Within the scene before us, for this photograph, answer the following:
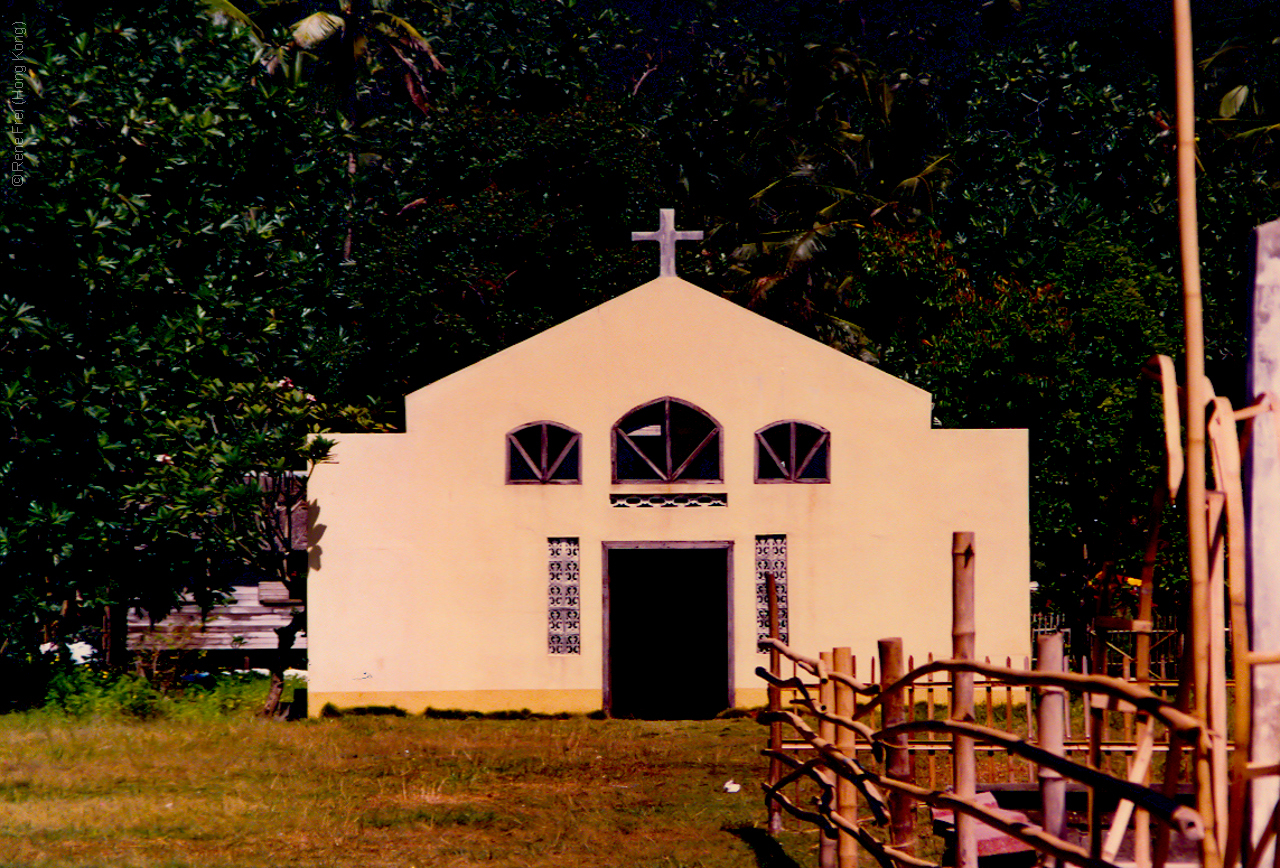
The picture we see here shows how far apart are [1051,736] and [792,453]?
13.6m

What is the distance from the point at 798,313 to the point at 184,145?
42.0 feet

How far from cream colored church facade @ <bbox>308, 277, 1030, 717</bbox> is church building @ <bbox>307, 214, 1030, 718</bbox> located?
0.09ft

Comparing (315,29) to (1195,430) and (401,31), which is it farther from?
(1195,430)

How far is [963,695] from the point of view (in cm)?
789

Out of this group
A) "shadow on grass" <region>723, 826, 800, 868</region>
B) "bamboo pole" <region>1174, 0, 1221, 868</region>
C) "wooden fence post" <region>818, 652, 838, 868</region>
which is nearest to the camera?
"bamboo pole" <region>1174, 0, 1221, 868</region>

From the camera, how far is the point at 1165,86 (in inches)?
1195

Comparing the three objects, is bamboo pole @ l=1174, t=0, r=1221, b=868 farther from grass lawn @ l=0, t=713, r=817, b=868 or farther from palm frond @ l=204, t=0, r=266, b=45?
palm frond @ l=204, t=0, r=266, b=45

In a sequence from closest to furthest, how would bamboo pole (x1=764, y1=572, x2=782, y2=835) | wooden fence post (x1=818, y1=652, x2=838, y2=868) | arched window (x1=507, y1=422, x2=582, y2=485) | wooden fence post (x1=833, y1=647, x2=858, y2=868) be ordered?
wooden fence post (x1=833, y1=647, x2=858, y2=868), wooden fence post (x1=818, y1=652, x2=838, y2=868), bamboo pole (x1=764, y1=572, x2=782, y2=835), arched window (x1=507, y1=422, x2=582, y2=485)

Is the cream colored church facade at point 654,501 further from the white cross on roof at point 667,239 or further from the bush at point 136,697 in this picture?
the bush at point 136,697

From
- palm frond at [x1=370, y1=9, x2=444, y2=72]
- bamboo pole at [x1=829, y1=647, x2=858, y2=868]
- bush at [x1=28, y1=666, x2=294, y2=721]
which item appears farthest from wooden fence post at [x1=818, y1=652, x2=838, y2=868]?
palm frond at [x1=370, y1=9, x2=444, y2=72]

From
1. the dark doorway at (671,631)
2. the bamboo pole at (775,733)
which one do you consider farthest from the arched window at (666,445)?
the bamboo pole at (775,733)

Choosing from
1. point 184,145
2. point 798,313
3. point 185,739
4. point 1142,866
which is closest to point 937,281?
point 798,313

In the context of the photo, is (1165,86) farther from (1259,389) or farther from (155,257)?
(1259,389)

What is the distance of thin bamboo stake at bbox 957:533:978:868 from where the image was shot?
7.60m
